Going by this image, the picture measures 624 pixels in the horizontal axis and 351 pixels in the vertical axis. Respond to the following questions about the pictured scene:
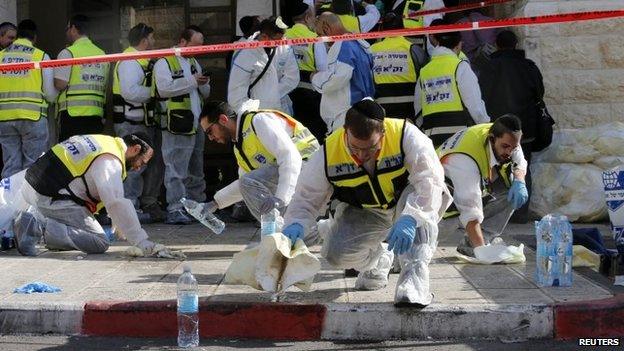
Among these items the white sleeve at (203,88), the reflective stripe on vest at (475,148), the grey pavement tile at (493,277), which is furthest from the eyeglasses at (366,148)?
the white sleeve at (203,88)

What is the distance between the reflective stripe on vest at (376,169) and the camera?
664 cm

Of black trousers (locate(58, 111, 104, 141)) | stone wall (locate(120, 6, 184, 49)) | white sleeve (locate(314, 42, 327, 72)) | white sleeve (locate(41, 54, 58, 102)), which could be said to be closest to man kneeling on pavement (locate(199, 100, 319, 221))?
white sleeve (locate(314, 42, 327, 72))

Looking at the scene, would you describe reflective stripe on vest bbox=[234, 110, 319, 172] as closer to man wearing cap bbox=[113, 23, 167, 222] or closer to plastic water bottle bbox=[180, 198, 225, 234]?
plastic water bottle bbox=[180, 198, 225, 234]

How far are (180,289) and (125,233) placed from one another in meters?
2.56

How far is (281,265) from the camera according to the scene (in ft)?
21.8

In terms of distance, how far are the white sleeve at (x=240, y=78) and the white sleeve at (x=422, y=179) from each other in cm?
416

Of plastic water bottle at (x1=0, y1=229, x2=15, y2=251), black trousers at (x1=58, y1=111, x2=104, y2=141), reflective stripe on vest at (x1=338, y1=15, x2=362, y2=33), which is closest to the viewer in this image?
plastic water bottle at (x1=0, y1=229, x2=15, y2=251)

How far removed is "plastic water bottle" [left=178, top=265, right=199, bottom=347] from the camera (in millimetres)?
6309

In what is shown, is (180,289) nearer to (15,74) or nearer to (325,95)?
(325,95)

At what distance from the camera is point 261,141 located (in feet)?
27.8

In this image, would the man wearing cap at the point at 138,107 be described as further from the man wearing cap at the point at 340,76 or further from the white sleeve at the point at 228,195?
the white sleeve at the point at 228,195

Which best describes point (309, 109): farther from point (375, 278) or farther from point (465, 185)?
point (375, 278)

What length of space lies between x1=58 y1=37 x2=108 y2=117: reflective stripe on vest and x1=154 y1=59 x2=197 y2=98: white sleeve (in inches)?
28.1

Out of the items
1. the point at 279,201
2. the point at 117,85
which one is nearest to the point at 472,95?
the point at 279,201
